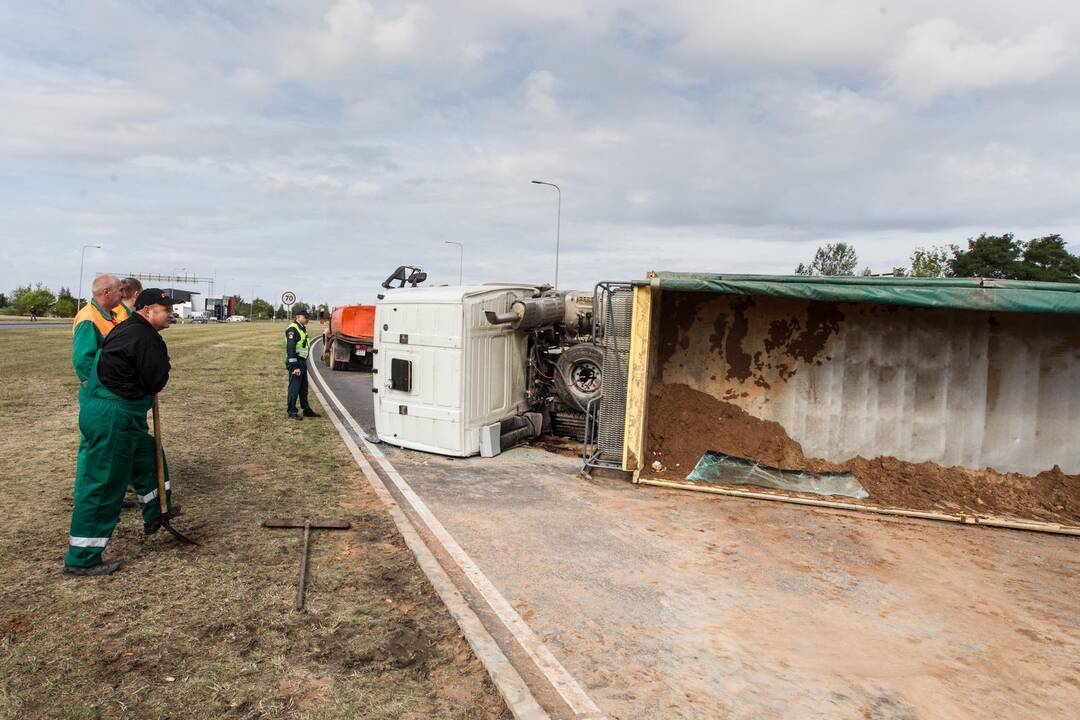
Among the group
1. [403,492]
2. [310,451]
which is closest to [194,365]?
[310,451]

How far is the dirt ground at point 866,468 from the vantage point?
738 cm

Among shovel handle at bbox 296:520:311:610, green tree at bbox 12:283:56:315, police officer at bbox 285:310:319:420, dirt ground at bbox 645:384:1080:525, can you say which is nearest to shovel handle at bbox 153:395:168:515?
shovel handle at bbox 296:520:311:610

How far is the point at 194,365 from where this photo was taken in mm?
20891

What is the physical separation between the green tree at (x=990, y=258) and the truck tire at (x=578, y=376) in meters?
44.4

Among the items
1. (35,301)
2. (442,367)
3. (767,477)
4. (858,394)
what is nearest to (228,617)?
(442,367)

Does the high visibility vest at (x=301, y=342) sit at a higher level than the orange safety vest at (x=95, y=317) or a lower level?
lower

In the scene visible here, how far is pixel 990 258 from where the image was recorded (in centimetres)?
4594

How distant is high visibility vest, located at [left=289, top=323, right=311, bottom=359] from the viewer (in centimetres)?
1172

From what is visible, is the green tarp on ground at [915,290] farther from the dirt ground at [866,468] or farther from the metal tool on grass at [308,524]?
the metal tool on grass at [308,524]

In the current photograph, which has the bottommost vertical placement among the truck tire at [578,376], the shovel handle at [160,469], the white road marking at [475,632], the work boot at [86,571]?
the white road marking at [475,632]

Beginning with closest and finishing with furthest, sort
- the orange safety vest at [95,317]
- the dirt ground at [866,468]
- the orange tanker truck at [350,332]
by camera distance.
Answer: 1. the orange safety vest at [95,317]
2. the dirt ground at [866,468]
3. the orange tanker truck at [350,332]

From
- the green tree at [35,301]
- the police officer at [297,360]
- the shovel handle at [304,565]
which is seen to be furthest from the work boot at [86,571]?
the green tree at [35,301]

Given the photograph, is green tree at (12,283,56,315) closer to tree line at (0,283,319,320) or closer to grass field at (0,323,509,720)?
tree line at (0,283,319,320)

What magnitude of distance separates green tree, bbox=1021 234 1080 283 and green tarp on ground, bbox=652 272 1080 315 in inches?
1781
